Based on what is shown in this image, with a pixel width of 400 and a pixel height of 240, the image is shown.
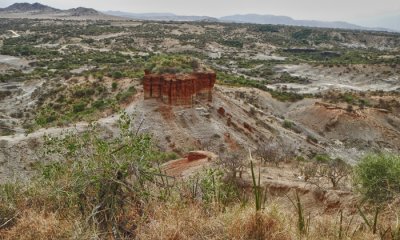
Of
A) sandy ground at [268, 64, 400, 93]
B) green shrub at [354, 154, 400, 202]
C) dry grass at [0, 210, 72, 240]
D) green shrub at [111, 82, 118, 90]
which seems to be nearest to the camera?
dry grass at [0, 210, 72, 240]

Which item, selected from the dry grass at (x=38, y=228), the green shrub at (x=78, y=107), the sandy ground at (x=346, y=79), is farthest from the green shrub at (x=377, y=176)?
the sandy ground at (x=346, y=79)

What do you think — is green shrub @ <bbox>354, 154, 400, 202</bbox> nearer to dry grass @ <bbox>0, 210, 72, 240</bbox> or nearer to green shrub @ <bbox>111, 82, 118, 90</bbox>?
dry grass @ <bbox>0, 210, 72, 240</bbox>

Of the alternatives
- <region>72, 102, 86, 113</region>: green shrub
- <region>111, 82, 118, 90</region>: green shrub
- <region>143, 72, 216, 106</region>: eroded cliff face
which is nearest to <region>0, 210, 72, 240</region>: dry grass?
<region>143, 72, 216, 106</region>: eroded cliff face

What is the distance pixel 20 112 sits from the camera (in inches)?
1654

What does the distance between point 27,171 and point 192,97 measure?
13332 millimetres

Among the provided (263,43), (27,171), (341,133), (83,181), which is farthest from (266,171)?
(263,43)

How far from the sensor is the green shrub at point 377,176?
12891mm

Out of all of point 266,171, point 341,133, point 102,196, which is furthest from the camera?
point 341,133

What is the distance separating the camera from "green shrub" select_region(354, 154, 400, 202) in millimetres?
12891

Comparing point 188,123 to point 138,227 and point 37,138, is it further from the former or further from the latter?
point 138,227

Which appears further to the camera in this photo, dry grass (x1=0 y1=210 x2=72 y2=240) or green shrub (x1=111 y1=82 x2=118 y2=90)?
green shrub (x1=111 y1=82 x2=118 y2=90)

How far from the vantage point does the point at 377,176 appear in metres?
13.7

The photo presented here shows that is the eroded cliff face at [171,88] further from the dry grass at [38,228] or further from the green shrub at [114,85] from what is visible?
the dry grass at [38,228]

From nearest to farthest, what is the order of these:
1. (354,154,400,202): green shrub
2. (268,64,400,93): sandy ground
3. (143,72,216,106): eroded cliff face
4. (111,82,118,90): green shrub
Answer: (354,154,400,202): green shrub, (143,72,216,106): eroded cliff face, (111,82,118,90): green shrub, (268,64,400,93): sandy ground
